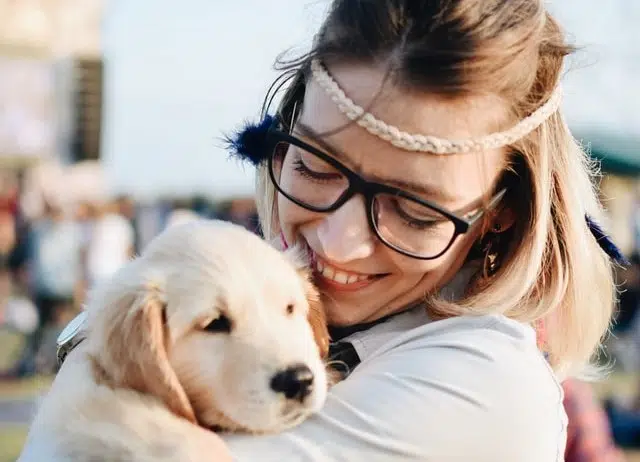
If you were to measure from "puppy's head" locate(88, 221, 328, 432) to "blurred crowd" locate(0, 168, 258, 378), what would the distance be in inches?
380

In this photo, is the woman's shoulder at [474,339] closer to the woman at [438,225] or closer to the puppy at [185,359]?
the woman at [438,225]

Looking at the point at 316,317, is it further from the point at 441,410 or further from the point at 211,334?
the point at 441,410

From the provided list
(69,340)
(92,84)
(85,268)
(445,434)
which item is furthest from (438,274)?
(92,84)

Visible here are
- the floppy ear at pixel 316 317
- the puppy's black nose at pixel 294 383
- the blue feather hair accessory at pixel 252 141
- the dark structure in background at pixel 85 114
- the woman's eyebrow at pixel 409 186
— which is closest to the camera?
the puppy's black nose at pixel 294 383

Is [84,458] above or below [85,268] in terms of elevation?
above

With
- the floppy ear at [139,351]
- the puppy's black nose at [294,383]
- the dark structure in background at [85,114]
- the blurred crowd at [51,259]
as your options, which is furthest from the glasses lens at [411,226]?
the dark structure in background at [85,114]

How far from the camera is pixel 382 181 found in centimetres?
242

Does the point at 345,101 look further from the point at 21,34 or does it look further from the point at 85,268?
the point at 21,34

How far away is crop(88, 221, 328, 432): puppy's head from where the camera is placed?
221 centimetres

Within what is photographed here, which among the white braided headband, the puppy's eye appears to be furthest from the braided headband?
the puppy's eye

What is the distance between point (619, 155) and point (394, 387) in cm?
1709

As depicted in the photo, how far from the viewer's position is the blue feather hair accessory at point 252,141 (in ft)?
9.32

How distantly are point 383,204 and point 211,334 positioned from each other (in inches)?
20.0

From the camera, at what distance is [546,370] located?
233cm
